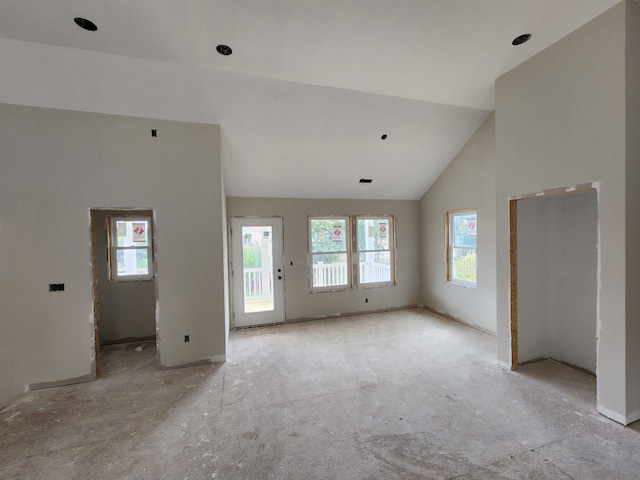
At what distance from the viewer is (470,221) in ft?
16.3

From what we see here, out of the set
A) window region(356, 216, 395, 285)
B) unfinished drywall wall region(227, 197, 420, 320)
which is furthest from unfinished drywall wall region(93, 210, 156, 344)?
window region(356, 216, 395, 285)

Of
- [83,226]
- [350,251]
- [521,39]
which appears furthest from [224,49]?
[350,251]

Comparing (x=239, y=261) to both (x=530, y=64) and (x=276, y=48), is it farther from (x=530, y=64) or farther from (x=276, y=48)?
(x=530, y=64)

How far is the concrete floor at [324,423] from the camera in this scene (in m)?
2.01

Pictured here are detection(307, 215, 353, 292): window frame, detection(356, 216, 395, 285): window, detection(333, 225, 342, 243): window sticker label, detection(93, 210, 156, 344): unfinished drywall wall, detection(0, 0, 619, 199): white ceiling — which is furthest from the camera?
detection(356, 216, 395, 285): window

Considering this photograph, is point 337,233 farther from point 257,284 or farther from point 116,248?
point 116,248

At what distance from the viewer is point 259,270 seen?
5281mm

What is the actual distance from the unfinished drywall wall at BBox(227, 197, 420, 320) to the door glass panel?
0.30 metres

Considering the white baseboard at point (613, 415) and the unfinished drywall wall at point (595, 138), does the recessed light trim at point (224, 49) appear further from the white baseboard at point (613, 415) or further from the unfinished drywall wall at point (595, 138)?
the white baseboard at point (613, 415)

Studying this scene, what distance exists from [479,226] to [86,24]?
211 inches

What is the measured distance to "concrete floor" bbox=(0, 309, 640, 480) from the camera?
6.59ft

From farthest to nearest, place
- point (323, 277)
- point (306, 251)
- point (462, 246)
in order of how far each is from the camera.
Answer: point (323, 277) < point (306, 251) < point (462, 246)

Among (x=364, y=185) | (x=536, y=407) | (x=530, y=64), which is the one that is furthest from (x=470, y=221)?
(x=536, y=407)

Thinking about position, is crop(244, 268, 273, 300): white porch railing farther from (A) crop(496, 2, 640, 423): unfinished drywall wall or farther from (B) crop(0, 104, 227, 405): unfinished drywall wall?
(A) crop(496, 2, 640, 423): unfinished drywall wall
